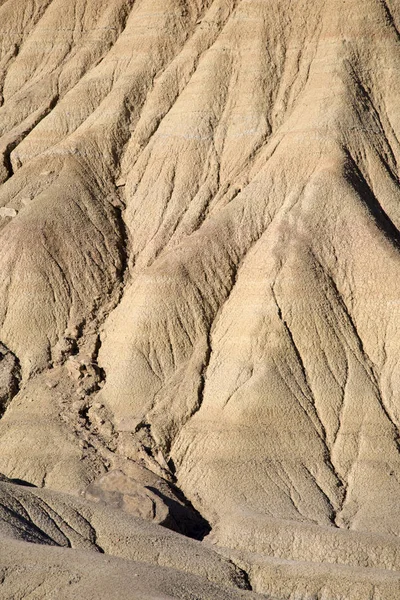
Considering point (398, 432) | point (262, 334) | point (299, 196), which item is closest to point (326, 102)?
point (299, 196)

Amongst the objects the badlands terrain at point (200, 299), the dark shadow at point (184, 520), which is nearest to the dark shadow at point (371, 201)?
the badlands terrain at point (200, 299)

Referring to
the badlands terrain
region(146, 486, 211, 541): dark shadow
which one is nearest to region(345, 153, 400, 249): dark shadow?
the badlands terrain

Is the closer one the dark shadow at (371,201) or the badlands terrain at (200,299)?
the badlands terrain at (200,299)

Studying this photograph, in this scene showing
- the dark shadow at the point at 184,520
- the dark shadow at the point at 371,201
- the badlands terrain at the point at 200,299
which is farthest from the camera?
the dark shadow at the point at 371,201

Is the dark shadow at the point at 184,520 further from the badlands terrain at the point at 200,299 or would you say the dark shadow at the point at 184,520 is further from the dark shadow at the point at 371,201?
the dark shadow at the point at 371,201

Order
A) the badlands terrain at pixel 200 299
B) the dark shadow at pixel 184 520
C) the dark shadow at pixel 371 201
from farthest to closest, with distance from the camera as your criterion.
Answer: the dark shadow at pixel 371 201 → the dark shadow at pixel 184 520 → the badlands terrain at pixel 200 299

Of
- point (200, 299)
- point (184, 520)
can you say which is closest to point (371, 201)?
point (200, 299)

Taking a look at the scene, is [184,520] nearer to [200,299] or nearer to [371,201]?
[200,299]

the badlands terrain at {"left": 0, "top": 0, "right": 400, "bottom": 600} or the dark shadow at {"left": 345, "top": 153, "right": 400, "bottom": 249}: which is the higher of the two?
the badlands terrain at {"left": 0, "top": 0, "right": 400, "bottom": 600}

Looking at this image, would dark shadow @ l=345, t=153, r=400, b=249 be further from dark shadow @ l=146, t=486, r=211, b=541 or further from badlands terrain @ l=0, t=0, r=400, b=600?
dark shadow @ l=146, t=486, r=211, b=541
